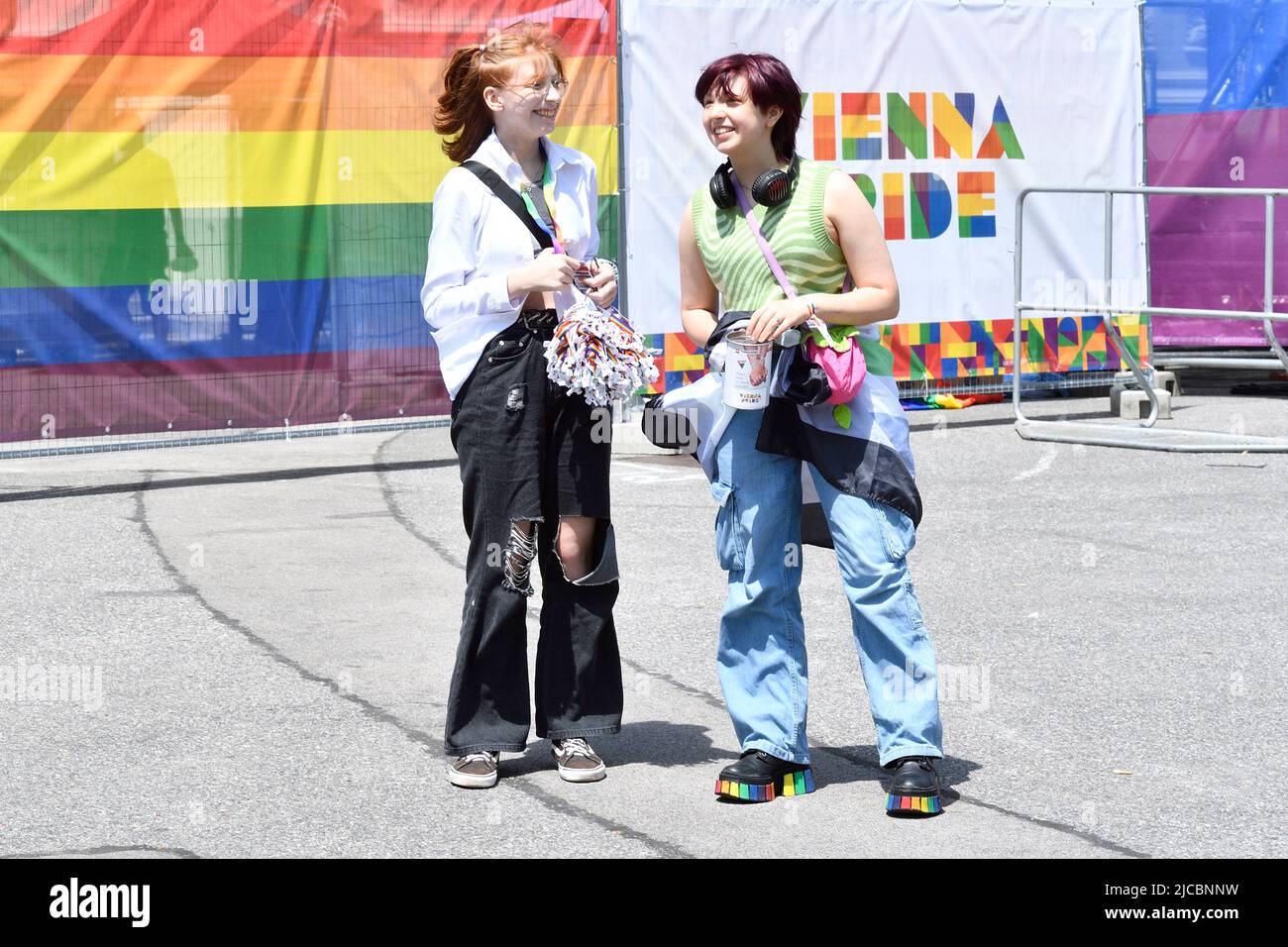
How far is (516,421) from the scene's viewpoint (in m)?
4.89

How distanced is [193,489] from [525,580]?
5.24 meters

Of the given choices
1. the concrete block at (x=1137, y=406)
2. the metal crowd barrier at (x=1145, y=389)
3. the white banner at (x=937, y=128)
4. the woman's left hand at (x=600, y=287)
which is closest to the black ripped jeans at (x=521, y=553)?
the woman's left hand at (x=600, y=287)

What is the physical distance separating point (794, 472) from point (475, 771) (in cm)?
117

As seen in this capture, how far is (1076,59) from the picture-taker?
43.5 ft

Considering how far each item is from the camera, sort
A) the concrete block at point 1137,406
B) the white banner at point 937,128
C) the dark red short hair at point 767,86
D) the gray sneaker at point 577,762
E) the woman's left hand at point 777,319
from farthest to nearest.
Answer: the concrete block at point 1137,406
the white banner at point 937,128
the gray sneaker at point 577,762
the dark red short hair at point 767,86
the woman's left hand at point 777,319

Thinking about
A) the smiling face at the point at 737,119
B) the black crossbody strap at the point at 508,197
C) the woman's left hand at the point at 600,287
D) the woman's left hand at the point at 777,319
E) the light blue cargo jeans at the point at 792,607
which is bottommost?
the light blue cargo jeans at the point at 792,607

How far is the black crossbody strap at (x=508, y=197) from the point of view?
488cm

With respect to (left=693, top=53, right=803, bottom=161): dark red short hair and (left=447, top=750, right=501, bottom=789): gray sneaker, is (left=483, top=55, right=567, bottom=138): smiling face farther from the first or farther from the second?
(left=447, top=750, right=501, bottom=789): gray sneaker

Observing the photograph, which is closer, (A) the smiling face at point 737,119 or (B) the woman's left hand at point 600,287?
(A) the smiling face at point 737,119

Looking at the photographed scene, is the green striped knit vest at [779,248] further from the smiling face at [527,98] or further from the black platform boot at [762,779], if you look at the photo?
the black platform boot at [762,779]

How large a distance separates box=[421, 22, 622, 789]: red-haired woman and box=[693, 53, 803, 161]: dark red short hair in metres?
0.47

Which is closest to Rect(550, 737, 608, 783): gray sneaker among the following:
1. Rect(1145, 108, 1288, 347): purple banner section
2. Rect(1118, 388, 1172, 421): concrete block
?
Rect(1118, 388, 1172, 421): concrete block

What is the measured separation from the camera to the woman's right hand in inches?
186

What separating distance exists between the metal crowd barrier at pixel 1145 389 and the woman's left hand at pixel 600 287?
21.4 feet
